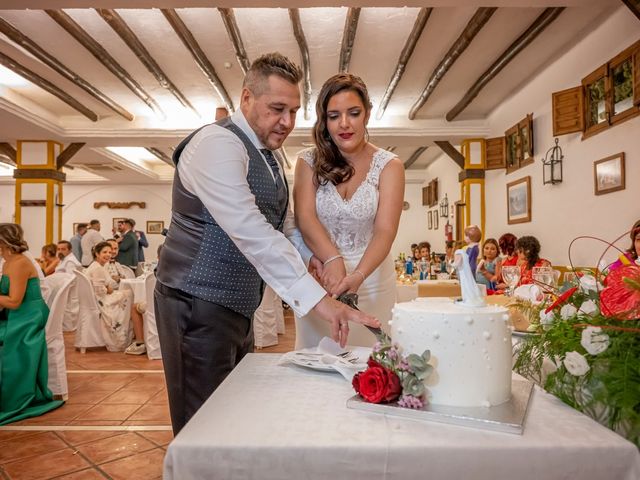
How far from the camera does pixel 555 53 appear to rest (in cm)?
592

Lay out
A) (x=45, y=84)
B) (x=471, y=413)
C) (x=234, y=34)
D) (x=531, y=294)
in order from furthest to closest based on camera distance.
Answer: (x=45, y=84), (x=234, y=34), (x=531, y=294), (x=471, y=413)

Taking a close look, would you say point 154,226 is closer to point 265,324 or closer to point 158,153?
point 158,153

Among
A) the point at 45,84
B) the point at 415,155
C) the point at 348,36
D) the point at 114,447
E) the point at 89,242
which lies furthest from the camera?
the point at 415,155

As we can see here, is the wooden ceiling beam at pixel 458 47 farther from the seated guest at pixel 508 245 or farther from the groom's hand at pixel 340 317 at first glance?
the groom's hand at pixel 340 317

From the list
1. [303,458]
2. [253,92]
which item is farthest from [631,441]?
[253,92]

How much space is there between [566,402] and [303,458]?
485mm

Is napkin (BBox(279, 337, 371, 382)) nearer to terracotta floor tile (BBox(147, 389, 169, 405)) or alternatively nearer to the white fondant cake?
the white fondant cake

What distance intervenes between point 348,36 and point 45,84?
4078mm

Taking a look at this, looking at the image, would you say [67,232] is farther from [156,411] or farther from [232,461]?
[232,461]

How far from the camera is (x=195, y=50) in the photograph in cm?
564

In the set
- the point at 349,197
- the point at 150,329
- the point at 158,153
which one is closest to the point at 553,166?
the point at 150,329

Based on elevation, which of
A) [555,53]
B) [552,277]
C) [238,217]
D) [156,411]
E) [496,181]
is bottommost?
[156,411]

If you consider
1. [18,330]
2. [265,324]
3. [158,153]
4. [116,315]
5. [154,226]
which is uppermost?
[158,153]

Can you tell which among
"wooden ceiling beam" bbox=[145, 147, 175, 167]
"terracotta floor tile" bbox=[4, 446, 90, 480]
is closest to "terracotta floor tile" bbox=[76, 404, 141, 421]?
"terracotta floor tile" bbox=[4, 446, 90, 480]
